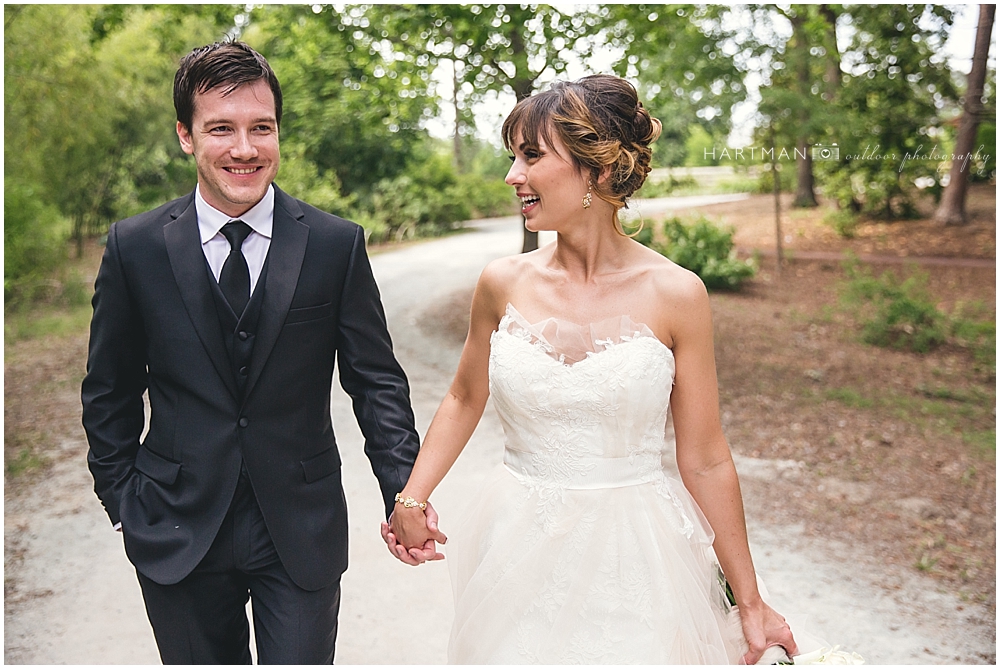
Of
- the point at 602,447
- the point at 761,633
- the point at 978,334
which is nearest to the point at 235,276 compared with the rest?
the point at 602,447

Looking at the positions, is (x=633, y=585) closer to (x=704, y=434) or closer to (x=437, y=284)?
(x=704, y=434)

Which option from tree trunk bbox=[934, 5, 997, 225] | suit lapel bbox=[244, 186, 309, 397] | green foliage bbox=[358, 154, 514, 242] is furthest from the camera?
green foliage bbox=[358, 154, 514, 242]

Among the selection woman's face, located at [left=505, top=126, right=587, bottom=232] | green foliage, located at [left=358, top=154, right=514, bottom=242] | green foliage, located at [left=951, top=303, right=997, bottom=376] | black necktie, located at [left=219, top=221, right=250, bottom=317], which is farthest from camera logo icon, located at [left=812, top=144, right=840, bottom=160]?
Result: black necktie, located at [left=219, top=221, right=250, bottom=317]

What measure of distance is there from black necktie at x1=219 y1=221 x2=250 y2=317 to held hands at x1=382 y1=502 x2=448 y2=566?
2.47 ft

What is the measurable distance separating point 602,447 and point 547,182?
0.74 m

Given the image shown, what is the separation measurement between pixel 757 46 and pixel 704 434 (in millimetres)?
11096

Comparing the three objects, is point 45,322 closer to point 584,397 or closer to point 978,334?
point 584,397

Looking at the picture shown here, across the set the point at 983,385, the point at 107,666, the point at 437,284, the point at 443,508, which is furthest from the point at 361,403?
the point at 437,284

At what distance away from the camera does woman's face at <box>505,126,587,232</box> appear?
2.39m

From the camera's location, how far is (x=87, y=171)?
1655cm

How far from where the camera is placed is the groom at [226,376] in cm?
231

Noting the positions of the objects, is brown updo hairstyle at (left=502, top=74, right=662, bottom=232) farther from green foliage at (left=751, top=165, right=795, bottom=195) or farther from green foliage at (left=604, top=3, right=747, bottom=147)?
green foliage at (left=751, top=165, right=795, bottom=195)

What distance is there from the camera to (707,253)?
13133 millimetres

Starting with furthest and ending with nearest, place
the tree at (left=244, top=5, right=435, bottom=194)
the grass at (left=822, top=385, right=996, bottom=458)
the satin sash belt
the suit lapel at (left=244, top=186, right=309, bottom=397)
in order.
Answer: the tree at (left=244, top=5, right=435, bottom=194)
the grass at (left=822, top=385, right=996, bottom=458)
the satin sash belt
the suit lapel at (left=244, top=186, right=309, bottom=397)
